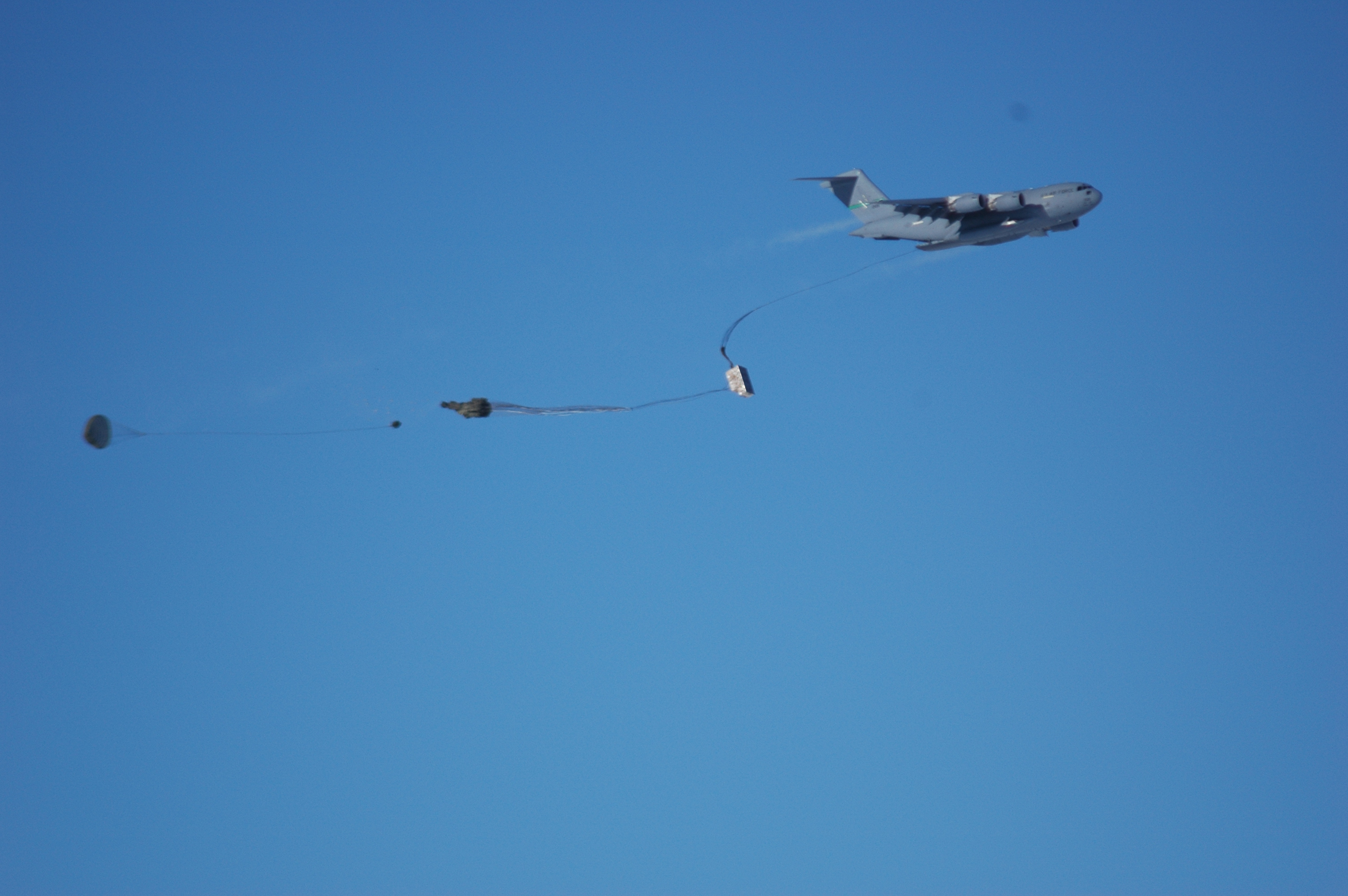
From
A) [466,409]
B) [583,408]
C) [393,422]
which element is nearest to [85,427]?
[393,422]

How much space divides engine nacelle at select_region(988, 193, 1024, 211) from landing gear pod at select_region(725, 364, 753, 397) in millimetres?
12781

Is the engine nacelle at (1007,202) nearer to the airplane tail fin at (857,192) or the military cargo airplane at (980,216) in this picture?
the military cargo airplane at (980,216)

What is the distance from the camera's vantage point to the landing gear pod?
135ft

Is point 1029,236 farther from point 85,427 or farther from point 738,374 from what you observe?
point 85,427

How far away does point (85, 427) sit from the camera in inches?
1538

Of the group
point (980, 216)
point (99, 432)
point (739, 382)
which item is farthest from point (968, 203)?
point (99, 432)

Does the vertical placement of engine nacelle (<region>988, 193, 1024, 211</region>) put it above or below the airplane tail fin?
below

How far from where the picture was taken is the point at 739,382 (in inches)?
1620

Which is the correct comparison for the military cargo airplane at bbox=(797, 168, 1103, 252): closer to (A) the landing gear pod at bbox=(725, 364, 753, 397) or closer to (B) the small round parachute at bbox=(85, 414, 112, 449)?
(A) the landing gear pod at bbox=(725, 364, 753, 397)

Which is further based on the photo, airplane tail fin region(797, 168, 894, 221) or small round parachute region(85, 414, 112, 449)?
airplane tail fin region(797, 168, 894, 221)

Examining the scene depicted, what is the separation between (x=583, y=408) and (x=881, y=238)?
647 inches

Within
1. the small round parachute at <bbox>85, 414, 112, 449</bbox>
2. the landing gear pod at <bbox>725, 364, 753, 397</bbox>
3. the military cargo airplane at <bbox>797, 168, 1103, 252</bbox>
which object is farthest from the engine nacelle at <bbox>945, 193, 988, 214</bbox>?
the small round parachute at <bbox>85, 414, 112, 449</bbox>

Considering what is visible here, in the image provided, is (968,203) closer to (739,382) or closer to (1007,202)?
(1007,202)

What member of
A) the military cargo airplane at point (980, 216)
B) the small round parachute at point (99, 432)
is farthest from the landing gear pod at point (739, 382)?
the small round parachute at point (99, 432)
